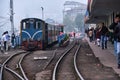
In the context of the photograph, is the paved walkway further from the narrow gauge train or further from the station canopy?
the narrow gauge train

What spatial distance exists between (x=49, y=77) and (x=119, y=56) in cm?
268

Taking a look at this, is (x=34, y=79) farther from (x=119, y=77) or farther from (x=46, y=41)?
(x=46, y=41)

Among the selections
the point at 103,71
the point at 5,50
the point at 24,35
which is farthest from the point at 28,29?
the point at 103,71

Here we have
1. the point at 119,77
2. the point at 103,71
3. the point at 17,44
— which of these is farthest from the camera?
the point at 17,44

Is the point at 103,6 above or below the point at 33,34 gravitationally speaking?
above

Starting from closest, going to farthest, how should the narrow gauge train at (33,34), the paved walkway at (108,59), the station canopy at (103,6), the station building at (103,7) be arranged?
1. the paved walkway at (108,59)
2. the station canopy at (103,6)
3. the station building at (103,7)
4. the narrow gauge train at (33,34)

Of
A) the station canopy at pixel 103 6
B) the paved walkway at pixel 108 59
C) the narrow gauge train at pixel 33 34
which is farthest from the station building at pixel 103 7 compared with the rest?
the narrow gauge train at pixel 33 34

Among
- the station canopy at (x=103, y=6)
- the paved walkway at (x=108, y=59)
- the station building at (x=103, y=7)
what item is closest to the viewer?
the paved walkway at (x=108, y=59)

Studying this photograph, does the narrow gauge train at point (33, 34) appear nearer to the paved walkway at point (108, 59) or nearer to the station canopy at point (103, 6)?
the station canopy at point (103, 6)

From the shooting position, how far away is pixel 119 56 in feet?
45.6

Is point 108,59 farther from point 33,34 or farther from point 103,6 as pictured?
point 33,34

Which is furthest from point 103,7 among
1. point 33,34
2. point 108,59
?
point 108,59

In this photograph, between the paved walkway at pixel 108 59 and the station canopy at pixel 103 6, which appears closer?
the paved walkway at pixel 108 59

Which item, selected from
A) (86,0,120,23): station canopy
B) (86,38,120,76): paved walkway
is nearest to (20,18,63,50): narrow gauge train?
(86,0,120,23): station canopy
